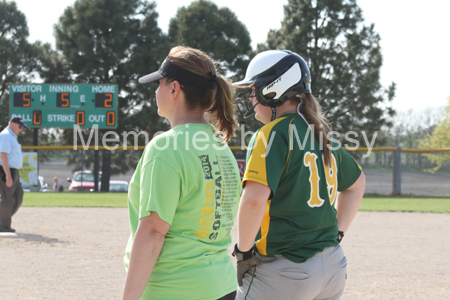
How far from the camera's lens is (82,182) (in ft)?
80.7

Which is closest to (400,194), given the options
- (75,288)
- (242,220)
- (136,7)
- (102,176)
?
(102,176)

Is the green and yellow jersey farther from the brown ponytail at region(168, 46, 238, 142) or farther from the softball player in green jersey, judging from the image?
the brown ponytail at region(168, 46, 238, 142)

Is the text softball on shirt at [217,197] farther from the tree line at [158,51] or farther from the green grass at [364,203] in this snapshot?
the tree line at [158,51]

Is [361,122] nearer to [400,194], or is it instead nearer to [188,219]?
[400,194]

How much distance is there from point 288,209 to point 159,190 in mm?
707

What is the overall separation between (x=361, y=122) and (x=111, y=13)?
19.3m

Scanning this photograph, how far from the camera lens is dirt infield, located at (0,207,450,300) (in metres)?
4.82

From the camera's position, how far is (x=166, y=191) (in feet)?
5.80

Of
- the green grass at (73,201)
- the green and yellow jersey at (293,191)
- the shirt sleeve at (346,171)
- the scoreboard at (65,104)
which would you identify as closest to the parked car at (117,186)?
the scoreboard at (65,104)

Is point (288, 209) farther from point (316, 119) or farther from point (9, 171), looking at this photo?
point (9, 171)

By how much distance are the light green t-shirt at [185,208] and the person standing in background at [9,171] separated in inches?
266

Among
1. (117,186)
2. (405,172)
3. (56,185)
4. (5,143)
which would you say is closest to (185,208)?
(5,143)

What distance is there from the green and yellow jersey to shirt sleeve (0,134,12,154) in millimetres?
6734

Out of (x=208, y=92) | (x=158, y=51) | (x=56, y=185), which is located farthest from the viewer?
(x=158, y=51)
